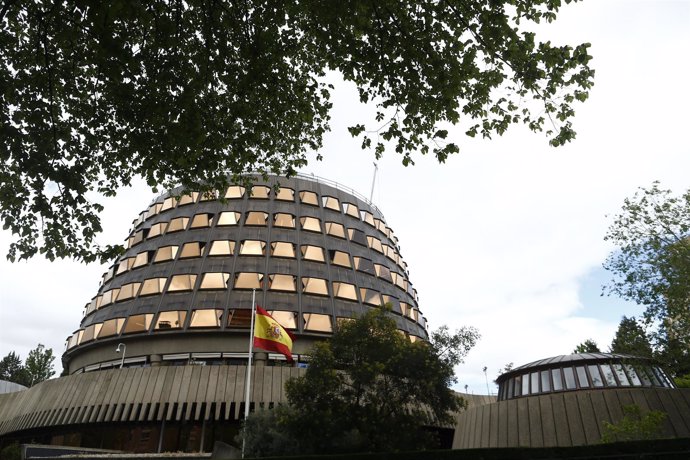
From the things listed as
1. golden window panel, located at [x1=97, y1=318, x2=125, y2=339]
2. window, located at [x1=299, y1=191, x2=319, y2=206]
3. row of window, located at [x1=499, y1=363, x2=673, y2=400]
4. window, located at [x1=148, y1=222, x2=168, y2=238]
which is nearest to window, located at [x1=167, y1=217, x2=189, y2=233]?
window, located at [x1=148, y1=222, x2=168, y2=238]

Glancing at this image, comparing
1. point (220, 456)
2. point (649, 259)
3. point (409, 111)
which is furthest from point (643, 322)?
point (220, 456)

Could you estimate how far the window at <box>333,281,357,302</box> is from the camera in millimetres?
45344

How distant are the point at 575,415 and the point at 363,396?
11373mm

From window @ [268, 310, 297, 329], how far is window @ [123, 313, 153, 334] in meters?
11.3

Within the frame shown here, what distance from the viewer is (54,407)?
122 ft

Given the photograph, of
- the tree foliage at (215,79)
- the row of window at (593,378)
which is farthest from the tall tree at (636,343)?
the tree foliage at (215,79)

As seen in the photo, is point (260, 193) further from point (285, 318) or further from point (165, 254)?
point (285, 318)

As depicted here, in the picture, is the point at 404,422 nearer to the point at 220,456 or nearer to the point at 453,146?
the point at 220,456

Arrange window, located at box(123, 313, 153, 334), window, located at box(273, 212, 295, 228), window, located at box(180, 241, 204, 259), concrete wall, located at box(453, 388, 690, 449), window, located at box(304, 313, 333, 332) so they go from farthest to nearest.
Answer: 1. window, located at box(273, 212, 295, 228)
2. window, located at box(180, 241, 204, 259)
3. window, located at box(304, 313, 333, 332)
4. window, located at box(123, 313, 153, 334)
5. concrete wall, located at box(453, 388, 690, 449)

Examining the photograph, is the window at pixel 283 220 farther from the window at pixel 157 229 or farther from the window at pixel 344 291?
the window at pixel 157 229

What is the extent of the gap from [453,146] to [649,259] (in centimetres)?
1879

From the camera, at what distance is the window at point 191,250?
46000 mm

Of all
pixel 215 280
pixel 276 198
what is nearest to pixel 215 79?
pixel 215 280

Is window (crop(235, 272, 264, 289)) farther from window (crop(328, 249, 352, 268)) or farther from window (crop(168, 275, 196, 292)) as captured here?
window (crop(328, 249, 352, 268))
